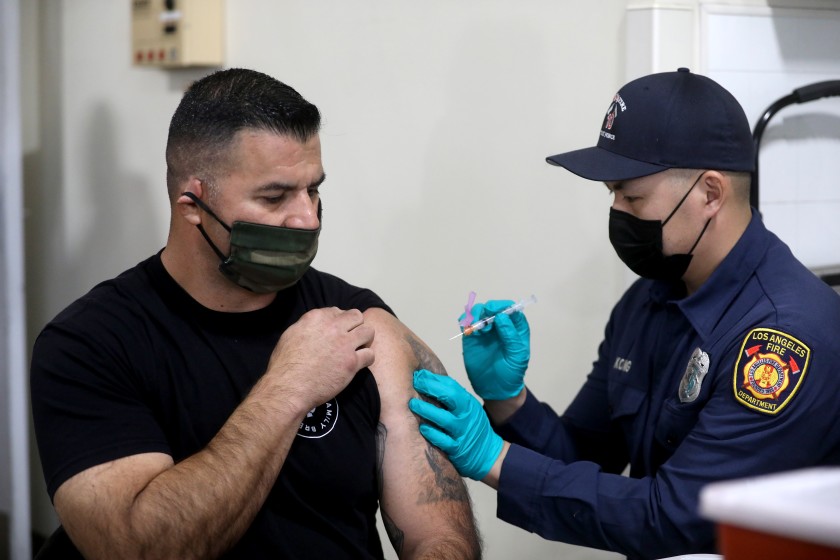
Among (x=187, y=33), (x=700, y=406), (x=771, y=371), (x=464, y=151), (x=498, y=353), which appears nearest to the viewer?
(x=771, y=371)

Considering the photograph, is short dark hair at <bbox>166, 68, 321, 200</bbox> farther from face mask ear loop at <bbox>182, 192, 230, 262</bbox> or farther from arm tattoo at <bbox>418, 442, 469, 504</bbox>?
arm tattoo at <bbox>418, 442, 469, 504</bbox>

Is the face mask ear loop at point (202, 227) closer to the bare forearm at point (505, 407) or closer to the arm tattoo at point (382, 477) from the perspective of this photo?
the arm tattoo at point (382, 477)

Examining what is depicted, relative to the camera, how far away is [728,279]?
1741 mm

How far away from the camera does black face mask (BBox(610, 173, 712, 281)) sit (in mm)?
1759

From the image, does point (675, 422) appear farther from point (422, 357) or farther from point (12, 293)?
point (12, 293)

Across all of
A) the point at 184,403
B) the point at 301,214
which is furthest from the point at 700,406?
the point at 184,403

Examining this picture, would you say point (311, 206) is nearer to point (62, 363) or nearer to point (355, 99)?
point (62, 363)

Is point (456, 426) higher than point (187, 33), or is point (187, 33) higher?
point (187, 33)

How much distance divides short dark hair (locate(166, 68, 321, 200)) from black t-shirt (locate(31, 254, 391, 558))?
0.65 ft

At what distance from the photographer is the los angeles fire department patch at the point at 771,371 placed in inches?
61.7

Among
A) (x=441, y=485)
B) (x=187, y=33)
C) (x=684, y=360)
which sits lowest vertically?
(x=441, y=485)

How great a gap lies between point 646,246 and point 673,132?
21 cm

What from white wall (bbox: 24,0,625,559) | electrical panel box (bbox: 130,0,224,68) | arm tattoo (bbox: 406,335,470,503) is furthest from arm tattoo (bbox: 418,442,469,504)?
electrical panel box (bbox: 130,0,224,68)

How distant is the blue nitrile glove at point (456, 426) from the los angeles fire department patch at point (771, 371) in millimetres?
457
